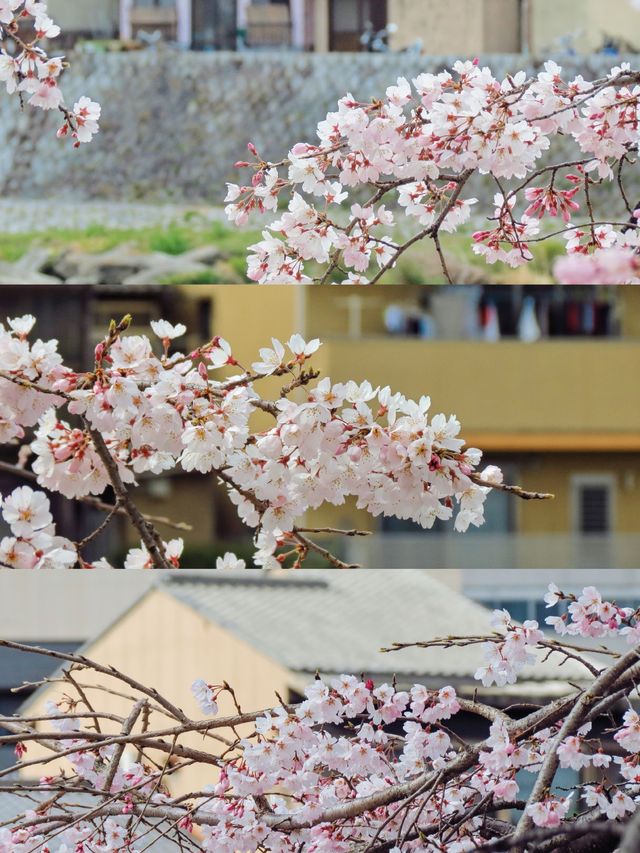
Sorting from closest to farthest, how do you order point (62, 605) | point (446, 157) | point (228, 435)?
1. point (228, 435)
2. point (446, 157)
3. point (62, 605)

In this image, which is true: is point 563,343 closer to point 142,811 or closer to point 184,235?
point 184,235

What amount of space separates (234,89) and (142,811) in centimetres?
743

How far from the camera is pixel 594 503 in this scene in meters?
6.00

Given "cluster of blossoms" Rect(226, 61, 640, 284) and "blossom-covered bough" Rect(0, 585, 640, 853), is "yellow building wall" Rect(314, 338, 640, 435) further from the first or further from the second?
"blossom-covered bough" Rect(0, 585, 640, 853)

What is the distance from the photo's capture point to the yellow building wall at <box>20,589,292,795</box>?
16.5ft

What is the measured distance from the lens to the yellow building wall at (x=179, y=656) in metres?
5.04

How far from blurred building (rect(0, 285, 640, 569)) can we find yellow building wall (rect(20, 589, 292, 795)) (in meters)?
0.26

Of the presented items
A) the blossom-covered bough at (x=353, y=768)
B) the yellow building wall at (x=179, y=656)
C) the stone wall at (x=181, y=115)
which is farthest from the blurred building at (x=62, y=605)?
the blossom-covered bough at (x=353, y=768)

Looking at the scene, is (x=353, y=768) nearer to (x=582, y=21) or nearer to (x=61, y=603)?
(x=61, y=603)

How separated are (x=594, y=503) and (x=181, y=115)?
388cm

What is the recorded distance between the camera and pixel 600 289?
575cm

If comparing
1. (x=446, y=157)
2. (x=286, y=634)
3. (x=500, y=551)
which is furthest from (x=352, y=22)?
(x=446, y=157)

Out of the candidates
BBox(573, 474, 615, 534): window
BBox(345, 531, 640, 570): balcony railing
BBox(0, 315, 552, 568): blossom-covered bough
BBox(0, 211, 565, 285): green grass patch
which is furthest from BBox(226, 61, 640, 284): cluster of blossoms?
BBox(0, 211, 565, 285): green grass patch

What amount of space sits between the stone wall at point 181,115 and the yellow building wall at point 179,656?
3.27 meters
